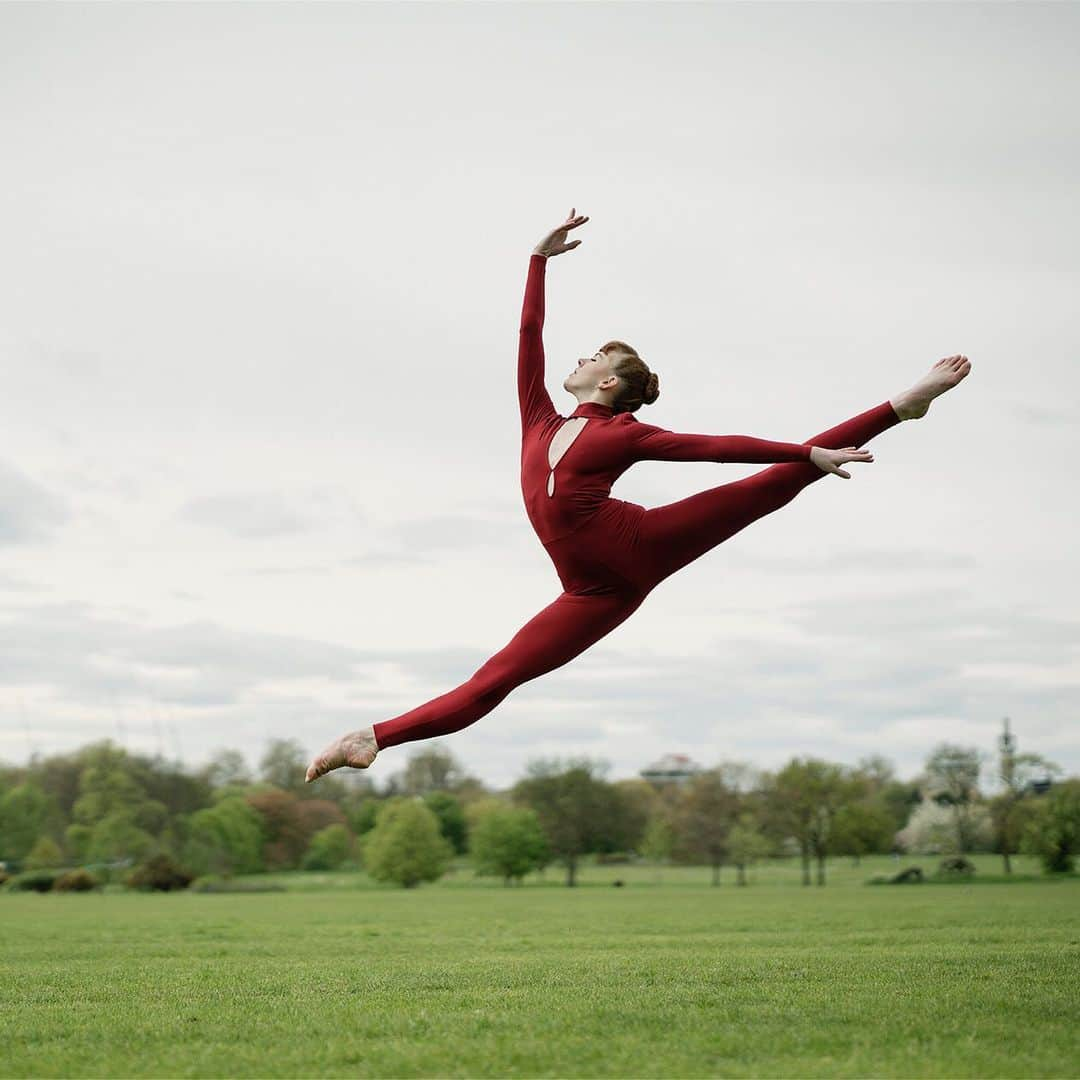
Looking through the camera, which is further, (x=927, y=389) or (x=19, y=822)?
(x=19, y=822)

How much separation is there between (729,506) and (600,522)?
0.75 metres

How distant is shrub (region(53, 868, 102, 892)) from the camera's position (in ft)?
202

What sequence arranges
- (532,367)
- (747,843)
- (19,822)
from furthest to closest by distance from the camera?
(19,822) < (747,843) < (532,367)

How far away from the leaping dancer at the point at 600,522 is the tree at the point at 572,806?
68.5 metres

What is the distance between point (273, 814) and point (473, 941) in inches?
2614

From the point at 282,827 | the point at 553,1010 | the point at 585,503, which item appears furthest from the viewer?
the point at 282,827

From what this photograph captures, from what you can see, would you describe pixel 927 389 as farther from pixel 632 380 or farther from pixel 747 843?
pixel 747 843

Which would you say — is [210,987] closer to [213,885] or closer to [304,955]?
[304,955]

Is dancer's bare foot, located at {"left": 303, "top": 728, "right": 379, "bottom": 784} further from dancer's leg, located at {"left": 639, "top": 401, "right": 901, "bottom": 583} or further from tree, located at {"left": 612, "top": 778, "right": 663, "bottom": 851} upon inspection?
tree, located at {"left": 612, "top": 778, "right": 663, "bottom": 851}

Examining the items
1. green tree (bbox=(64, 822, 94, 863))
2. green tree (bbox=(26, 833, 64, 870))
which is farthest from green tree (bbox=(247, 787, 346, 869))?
green tree (bbox=(26, 833, 64, 870))

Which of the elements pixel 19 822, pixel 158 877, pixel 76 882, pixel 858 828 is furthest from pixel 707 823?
pixel 19 822

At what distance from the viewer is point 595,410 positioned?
7.53 metres

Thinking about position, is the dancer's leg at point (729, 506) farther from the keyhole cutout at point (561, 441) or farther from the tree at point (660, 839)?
the tree at point (660, 839)

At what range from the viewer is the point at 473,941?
61.4 ft
